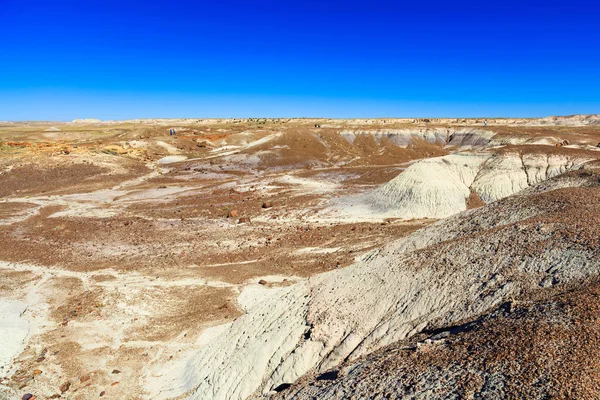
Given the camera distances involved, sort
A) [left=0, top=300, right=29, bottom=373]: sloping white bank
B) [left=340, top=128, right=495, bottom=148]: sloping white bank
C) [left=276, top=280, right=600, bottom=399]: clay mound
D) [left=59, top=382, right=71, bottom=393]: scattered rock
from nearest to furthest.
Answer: [left=276, top=280, right=600, bottom=399]: clay mound < [left=59, top=382, right=71, bottom=393]: scattered rock < [left=0, top=300, right=29, bottom=373]: sloping white bank < [left=340, top=128, right=495, bottom=148]: sloping white bank

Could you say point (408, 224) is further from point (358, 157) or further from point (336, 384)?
point (358, 157)

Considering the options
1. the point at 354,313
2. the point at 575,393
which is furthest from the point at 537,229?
the point at 575,393

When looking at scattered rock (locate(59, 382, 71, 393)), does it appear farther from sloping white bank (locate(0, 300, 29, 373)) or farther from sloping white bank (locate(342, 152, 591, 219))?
sloping white bank (locate(342, 152, 591, 219))

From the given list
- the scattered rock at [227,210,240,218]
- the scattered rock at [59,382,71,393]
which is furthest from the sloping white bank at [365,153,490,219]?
the scattered rock at [59,382,71,393]

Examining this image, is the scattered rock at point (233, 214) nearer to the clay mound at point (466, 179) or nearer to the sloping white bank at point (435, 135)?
the clay mound at point (466, 179)

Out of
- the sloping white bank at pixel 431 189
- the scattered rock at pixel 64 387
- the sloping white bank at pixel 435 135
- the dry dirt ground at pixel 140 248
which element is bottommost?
the scattered rock at pixel 64 387

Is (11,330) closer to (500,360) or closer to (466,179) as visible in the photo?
(500,360)

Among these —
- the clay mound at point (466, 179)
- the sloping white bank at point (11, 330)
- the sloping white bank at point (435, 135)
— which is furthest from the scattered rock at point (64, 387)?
the sloping white bank at point (435, 135)
